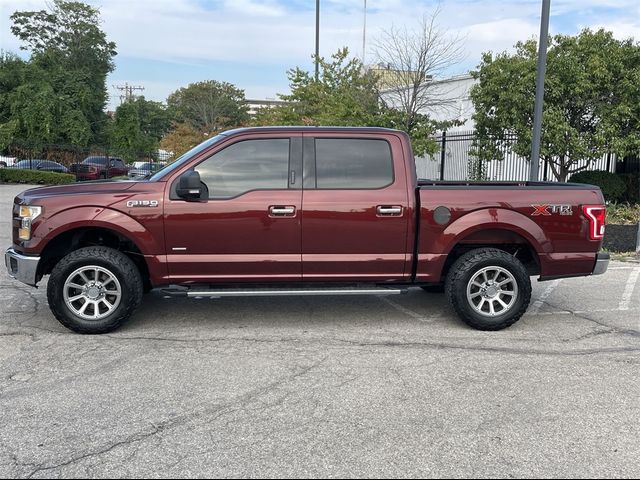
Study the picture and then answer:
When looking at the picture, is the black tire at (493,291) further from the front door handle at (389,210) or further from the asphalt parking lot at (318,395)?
the front door handle at (389,210)

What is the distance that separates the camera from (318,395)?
4121mm

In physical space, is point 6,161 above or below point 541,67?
below

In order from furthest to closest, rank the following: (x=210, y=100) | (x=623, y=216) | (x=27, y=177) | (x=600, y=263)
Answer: (x=210, y=100) < (x=27, y=177) < (x=623, y=216) < (x=600, y=263)

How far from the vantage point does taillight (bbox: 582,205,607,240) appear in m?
5.68

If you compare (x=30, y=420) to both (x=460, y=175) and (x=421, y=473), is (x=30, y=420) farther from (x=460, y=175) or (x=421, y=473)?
(x=460, y=175)

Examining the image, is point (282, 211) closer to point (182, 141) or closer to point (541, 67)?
point (541, 67)

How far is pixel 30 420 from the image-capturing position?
3.68 meters

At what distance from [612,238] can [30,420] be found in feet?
34.3

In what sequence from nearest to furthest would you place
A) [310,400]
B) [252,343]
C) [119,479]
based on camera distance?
1. [119,479]
2. [310,400]
3. [252,343]

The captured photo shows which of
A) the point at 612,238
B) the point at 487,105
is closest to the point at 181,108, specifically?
the point at 487,105

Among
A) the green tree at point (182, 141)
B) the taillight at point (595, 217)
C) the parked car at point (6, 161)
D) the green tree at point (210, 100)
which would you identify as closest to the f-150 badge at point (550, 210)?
the taillight at point (595, 217)

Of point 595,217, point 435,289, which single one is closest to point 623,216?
point 435,289

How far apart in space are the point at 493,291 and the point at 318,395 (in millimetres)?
2436

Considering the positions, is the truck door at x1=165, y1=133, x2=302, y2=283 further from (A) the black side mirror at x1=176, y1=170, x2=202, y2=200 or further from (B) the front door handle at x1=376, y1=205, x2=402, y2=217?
(B) the front door handle at x1=376, y1=205, x2=402, y2=217
